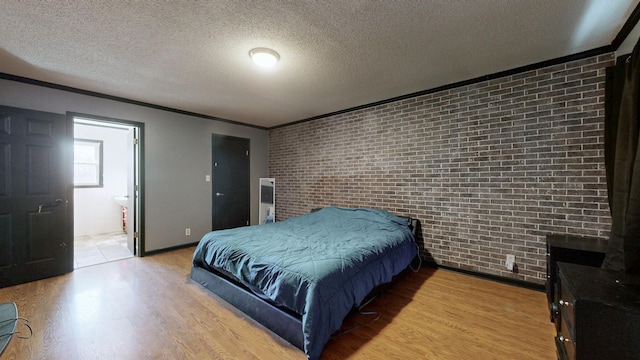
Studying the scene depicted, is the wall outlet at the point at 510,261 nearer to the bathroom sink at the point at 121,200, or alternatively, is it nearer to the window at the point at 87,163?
the bathroom sink at the point at 121,200

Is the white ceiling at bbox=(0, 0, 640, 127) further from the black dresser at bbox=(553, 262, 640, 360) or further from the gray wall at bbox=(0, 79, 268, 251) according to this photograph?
the black dresser at bbox=(553, 262, 640, 360)

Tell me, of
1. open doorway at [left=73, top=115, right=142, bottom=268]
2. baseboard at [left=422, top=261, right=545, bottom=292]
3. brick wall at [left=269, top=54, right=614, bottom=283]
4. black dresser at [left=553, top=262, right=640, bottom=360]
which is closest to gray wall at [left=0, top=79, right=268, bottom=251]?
open doorway at [left=73, top=115, right=142, bottom=268]

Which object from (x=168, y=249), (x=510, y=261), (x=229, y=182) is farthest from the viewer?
(x=229, y=182)

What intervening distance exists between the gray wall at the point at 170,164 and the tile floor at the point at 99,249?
1.90 ft

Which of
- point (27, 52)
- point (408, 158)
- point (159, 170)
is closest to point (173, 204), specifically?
point (159, 170)

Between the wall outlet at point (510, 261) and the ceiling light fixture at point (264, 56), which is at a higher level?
the ceiling light fixture at point (264, 56)

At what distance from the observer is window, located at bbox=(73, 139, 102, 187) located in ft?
16.5

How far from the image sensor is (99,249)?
13.8 ft

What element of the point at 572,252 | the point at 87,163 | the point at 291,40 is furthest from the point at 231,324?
the point at 87,163

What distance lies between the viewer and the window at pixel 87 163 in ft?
16.5

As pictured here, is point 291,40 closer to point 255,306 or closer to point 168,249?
point 255,306

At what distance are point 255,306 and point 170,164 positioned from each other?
10.3 ft

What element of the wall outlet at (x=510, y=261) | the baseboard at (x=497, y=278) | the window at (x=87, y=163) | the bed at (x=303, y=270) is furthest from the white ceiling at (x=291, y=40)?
the window at (x=87, y=163)

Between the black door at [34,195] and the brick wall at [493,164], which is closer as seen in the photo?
the brick wall at [493,164]
